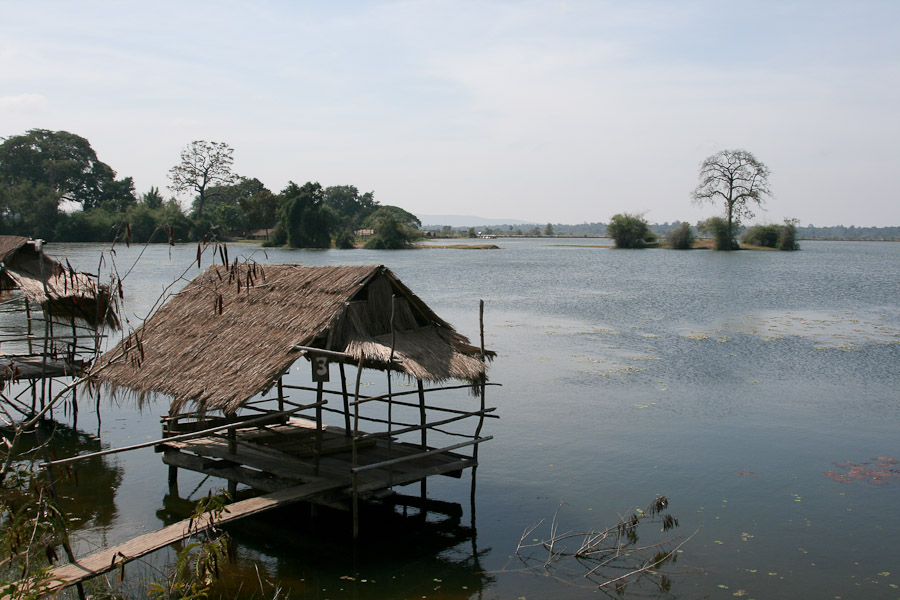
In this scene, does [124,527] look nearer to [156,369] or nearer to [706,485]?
[156,369]

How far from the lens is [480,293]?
38781mm

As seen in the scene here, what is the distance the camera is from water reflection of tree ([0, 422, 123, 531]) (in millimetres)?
10166

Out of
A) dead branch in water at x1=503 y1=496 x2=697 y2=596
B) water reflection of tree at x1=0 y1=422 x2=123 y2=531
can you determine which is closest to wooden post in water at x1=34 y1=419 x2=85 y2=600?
water reflection of tree at x1=0 y1=422 x2=123 y2=531

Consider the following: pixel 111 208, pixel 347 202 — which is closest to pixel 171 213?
pixel 111 208

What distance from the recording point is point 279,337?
954 cm

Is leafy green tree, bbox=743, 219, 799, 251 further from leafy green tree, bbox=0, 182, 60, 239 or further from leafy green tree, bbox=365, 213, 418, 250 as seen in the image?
leafy green tree, bbox=0, 182, 60, 239

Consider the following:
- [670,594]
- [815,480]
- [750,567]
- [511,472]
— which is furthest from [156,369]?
[815,480]

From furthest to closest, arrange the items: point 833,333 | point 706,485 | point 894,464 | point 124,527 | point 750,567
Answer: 1. point 833,333
2. point 894,464
3. point 706,485
4. point 124,527
5. point 750,567

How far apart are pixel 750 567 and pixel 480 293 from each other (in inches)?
1183

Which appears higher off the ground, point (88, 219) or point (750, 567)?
point (88, 219)

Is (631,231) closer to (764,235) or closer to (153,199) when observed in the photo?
(764,235)

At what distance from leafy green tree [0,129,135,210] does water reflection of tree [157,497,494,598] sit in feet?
275

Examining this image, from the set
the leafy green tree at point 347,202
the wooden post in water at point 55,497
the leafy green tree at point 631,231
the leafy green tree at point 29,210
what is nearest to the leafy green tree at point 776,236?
the leafy green tree at point 631,231

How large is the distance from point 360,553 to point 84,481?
17.3ft
